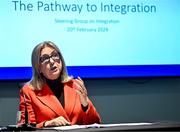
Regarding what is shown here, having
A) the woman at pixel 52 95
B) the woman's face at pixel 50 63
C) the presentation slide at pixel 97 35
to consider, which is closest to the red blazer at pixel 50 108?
the woman at pixel 52 95

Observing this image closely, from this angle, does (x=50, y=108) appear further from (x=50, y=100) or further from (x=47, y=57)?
(x=47, y=57)

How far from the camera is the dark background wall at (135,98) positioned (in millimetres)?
4418

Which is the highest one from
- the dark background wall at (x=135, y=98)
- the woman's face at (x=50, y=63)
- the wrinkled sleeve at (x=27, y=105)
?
the woman's face at (x=50, y=63)

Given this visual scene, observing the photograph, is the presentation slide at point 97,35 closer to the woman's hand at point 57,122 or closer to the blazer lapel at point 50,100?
the blazer lapel at point 50,100

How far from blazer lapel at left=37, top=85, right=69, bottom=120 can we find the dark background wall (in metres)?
1.09

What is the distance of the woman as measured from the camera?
3215 millimetres

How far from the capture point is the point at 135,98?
14.7 feet

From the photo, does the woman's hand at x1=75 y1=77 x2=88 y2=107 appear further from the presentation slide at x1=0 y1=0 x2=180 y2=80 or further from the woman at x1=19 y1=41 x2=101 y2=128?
the presentation slide at x1=0 y1=0 x2=180 y2=80

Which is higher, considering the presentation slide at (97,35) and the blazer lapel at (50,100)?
the presentation slide at (97,35)

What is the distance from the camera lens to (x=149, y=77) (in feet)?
14.3

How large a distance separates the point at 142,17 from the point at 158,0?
0.23 m

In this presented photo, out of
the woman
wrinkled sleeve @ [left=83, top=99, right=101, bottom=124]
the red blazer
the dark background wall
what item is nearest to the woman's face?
the woman

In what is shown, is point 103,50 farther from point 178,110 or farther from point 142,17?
point 178,110

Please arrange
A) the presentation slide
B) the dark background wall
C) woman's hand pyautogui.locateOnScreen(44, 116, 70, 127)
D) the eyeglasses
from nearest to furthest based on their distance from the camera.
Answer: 1. woman's hand pyautogui.locateOnScreen(44, 116, 70, 127)
2. the eyeglasses
3. the presentation slide
4. the dark background wall
